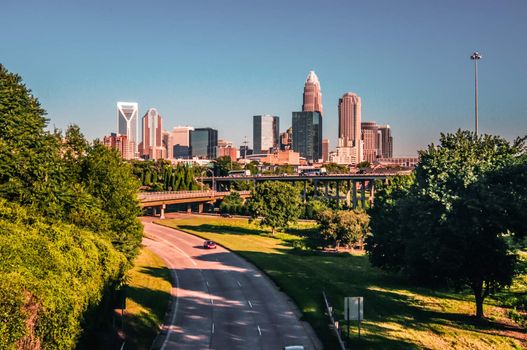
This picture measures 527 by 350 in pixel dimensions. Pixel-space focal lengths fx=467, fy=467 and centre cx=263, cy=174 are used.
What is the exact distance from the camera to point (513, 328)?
102ft

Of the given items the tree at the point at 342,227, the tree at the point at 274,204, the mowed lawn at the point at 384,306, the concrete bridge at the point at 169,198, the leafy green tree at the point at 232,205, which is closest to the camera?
the mowed lawn at the point at 384,306

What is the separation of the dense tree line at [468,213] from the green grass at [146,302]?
18.0 m

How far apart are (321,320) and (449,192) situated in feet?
38.9

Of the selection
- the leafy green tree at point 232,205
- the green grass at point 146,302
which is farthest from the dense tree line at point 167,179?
the green grass at point 146,302

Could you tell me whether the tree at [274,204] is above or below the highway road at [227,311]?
above

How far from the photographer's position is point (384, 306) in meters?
35.2

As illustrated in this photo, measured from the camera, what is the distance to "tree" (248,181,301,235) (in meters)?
80.2

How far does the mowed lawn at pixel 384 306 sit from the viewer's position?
2780 cm

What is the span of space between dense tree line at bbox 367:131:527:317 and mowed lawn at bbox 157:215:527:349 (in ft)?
8.73

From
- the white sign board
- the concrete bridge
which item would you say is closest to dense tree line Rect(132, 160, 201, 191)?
the concrete bridge

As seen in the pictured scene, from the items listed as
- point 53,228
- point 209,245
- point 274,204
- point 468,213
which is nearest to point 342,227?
point 274,204

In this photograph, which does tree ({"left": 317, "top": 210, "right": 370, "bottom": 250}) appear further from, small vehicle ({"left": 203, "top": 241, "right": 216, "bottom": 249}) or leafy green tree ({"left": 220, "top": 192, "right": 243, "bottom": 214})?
leafy green tree ({"left": 220, "top": 192, "right": 243, "bottom": 214})

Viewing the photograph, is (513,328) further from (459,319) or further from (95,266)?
(95,266)

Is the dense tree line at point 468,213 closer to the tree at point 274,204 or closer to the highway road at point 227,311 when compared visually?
the highway road at point 227,311
